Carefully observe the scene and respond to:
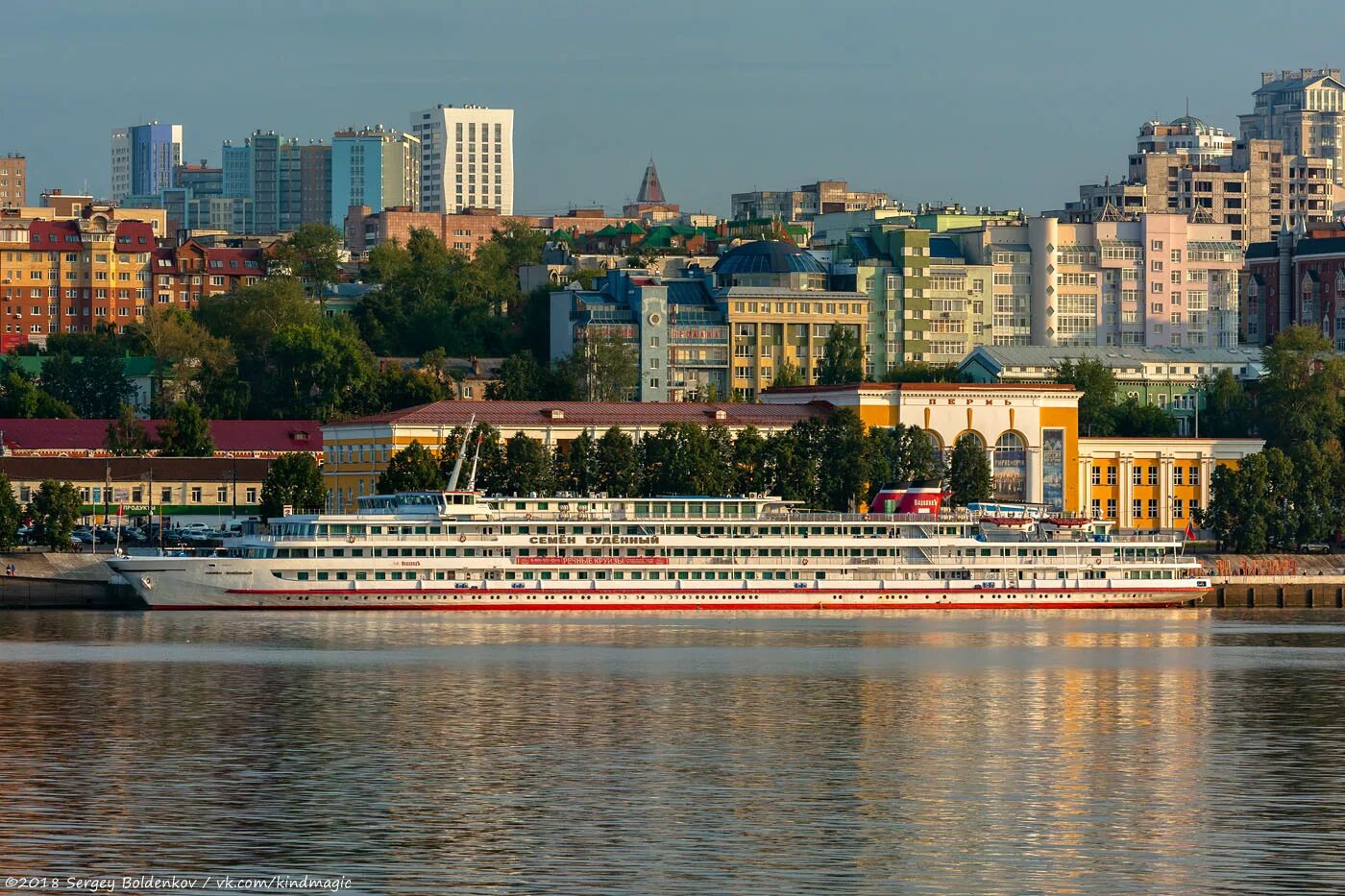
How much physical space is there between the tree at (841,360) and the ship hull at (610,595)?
55.7 meters

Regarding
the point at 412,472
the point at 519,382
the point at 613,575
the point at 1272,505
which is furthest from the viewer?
the point at 519,382

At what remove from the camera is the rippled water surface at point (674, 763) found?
39938 mm

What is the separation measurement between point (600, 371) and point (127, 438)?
3096cm

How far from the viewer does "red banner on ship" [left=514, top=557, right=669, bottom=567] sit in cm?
9925

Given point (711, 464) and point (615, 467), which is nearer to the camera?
point (711, 464)

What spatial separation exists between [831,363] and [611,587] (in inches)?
2533

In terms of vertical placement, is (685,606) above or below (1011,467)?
below

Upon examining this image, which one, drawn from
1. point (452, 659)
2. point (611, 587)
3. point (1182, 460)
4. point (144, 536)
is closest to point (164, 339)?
point (144, 536)

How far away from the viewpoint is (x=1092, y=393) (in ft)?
511

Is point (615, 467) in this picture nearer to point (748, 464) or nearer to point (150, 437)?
point (748, 464)

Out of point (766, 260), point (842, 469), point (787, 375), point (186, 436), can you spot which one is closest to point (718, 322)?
point (766, 260)

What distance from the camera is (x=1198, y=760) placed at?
52.2m

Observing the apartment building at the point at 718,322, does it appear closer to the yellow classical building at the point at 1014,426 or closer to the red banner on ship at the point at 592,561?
the yellow classical building at the point at 1014,426

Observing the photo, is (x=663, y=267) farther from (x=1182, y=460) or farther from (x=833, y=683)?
(x=833, y=683)
